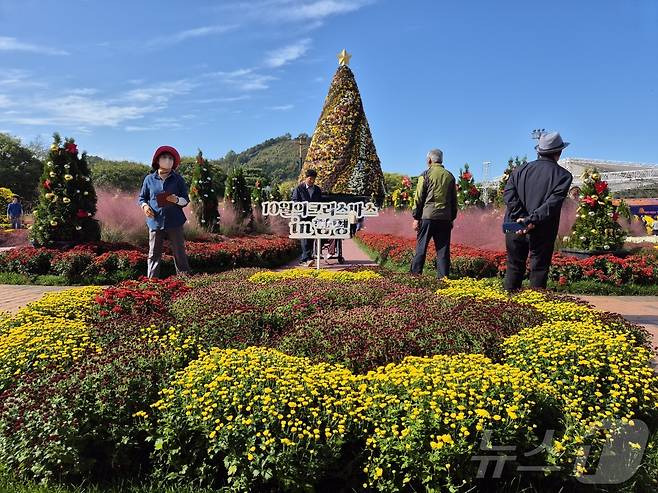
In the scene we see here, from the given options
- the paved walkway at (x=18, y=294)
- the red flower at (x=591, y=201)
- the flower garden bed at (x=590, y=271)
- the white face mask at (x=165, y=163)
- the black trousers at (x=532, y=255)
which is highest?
the white face mask at (x=165, y=163)

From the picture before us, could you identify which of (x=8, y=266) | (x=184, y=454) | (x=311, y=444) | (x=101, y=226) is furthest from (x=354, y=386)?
(x=101, y=226)

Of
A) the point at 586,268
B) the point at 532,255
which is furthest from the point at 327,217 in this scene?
the point at 586,268

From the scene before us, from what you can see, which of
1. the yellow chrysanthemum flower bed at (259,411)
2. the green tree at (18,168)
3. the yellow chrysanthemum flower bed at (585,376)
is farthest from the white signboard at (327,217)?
the green tree at (18,168)

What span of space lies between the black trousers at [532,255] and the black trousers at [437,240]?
146 centimetres

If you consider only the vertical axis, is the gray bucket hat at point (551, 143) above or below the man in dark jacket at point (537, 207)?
above

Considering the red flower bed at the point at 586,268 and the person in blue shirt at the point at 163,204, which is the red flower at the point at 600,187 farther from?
the person in blue shirt at the point at 163,204

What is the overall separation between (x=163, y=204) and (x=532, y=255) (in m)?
4.38

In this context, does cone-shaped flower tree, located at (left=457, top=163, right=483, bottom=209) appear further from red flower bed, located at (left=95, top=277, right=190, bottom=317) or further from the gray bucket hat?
red flower bed, located at (left=95, top=277, right=190, bottom=317)

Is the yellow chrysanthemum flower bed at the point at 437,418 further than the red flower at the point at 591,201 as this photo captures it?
No

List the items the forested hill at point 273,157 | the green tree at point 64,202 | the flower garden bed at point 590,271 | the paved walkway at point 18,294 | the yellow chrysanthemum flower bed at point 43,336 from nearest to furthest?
1. the yellow chrysanthemum flower bed at point 43,336
2. the paved walkway at point 18,294
3. the flower garden bed at point 590,271
4. the green tree at point 64,202
5. the forested hill at point 273,157

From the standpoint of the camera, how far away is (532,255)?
16.2ft

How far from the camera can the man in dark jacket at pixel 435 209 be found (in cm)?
643

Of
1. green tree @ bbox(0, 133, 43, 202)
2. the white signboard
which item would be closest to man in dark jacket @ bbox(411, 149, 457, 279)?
the white signboard

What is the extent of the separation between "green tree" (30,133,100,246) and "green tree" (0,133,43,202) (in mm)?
37491
